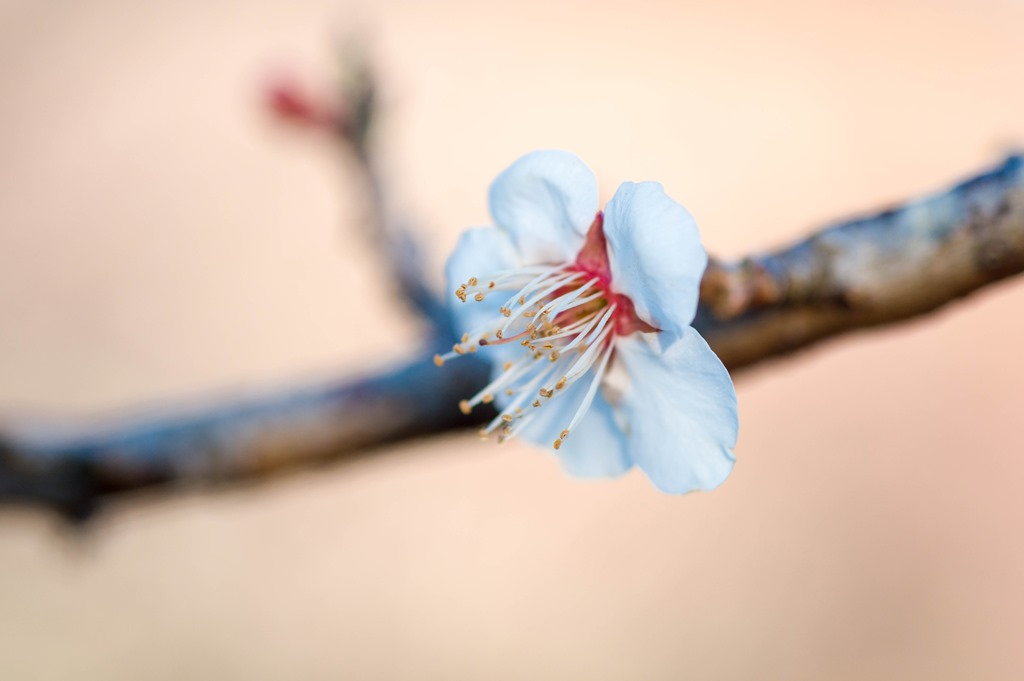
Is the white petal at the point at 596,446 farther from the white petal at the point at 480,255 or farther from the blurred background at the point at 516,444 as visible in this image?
the blurred background at the point at 516,444

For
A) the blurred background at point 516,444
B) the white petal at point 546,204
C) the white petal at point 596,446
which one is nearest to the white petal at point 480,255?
the white petal at point 546,204

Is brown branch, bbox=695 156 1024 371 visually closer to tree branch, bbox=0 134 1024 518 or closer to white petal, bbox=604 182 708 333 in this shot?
tree branch, bbox=0 134 1024 518

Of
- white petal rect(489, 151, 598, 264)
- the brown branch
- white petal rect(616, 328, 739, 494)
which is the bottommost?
white petal rect(616, 328, 739, 494)

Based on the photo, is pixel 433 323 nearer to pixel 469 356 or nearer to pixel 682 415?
pixel 469 356

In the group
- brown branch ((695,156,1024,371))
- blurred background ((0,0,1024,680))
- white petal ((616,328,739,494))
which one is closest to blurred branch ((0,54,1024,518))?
brown branch ((695,156,1024,371))

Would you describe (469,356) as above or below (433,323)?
below

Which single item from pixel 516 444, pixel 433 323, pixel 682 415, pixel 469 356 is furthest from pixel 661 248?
pixel 516 444

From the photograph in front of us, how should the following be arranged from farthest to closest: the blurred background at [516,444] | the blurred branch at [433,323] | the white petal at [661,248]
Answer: the blurred background at [516,444]
the blurred branch at [433,323]
the white petal at [661,248]
